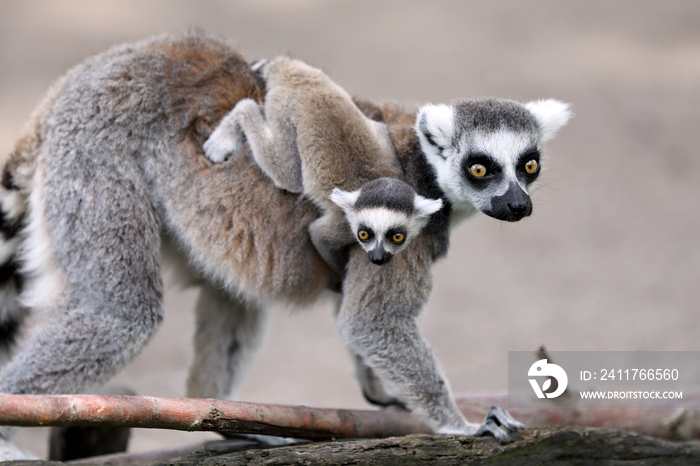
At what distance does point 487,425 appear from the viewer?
3.88 m

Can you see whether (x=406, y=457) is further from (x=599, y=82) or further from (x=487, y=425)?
(x=599, y=82)

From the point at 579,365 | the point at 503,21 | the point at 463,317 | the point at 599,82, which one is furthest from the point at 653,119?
the point at 579,365

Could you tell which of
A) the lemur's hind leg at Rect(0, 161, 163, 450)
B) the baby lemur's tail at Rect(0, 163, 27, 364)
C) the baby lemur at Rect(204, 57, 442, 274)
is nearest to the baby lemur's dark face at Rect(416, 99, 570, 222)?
the baby lemur at Rect(204, 57, 442, 274)

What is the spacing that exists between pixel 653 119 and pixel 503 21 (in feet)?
9.39

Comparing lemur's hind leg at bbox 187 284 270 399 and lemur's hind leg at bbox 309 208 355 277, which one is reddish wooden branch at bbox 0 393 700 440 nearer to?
lemur's hind leg at bbox 309 208 355 277

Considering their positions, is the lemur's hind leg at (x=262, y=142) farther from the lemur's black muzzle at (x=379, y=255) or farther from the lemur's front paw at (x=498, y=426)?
the lemur's front paw at (x=498, y=426)

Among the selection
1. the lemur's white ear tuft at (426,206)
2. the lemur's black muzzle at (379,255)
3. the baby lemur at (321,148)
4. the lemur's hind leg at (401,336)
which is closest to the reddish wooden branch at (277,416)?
the lemur's hind leg at (401,336)

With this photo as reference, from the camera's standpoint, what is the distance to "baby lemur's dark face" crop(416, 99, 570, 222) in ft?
12.9

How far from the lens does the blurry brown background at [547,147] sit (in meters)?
8.78

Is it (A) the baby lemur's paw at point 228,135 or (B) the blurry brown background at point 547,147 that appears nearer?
(A) the baby lemur's paw at point 228,135

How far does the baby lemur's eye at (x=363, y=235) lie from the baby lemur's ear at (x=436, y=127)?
2.11 ft

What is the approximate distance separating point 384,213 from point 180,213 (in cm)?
118

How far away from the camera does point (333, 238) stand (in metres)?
4.21

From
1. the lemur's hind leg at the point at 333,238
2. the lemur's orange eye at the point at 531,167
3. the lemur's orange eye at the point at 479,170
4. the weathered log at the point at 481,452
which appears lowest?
the weathered log at the point at 481,452
